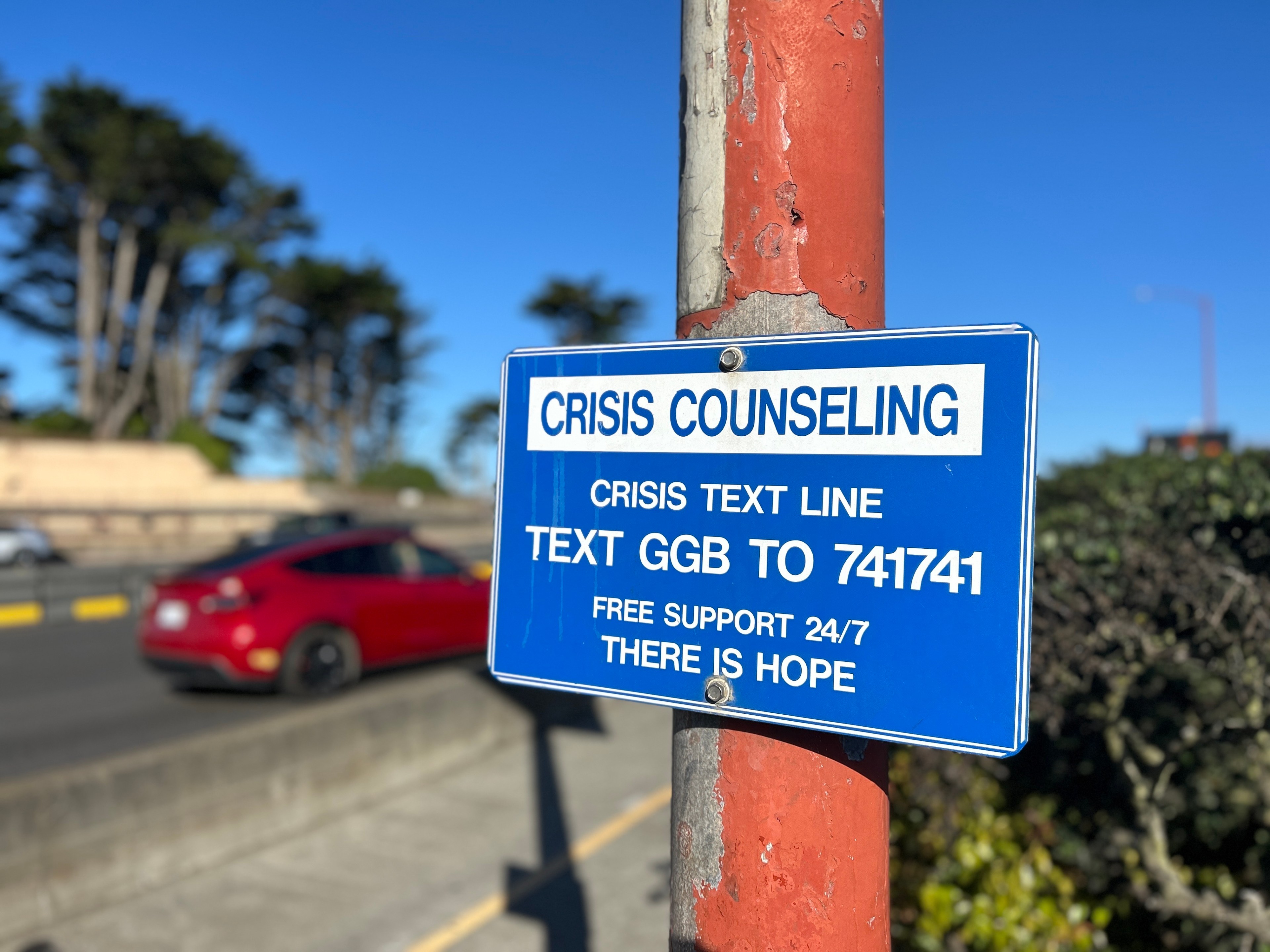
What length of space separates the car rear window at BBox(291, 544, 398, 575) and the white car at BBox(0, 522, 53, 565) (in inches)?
747

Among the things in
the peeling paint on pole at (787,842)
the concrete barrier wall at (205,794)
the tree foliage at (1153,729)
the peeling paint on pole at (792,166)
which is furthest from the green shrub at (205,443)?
the peeling paint on pole at (787,842)

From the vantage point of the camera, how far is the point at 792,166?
1688mm

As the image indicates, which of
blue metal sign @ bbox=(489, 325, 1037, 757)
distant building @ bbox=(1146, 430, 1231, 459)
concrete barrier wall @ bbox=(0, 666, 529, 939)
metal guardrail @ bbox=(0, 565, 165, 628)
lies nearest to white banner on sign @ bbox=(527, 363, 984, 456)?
blue metal sign @ bbox=(489, 325, 1037, 757)

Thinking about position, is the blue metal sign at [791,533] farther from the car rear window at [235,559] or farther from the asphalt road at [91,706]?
the car rear window at [235,559]

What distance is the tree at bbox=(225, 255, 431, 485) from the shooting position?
55.7 m

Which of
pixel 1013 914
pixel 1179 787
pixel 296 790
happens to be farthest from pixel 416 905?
pixel 1179 787

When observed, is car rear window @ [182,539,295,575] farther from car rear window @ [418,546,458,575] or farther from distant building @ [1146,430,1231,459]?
distant building @ [1146,430,1231,459]

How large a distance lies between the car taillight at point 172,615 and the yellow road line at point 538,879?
16.1 feet

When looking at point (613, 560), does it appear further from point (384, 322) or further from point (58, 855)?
point (384, 322)

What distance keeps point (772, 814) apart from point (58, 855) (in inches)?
184

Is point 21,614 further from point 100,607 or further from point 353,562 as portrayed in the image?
point 353,562

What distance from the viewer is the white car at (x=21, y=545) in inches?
987

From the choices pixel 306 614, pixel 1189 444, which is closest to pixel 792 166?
pixel 306 614

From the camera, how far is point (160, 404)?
52.7m
